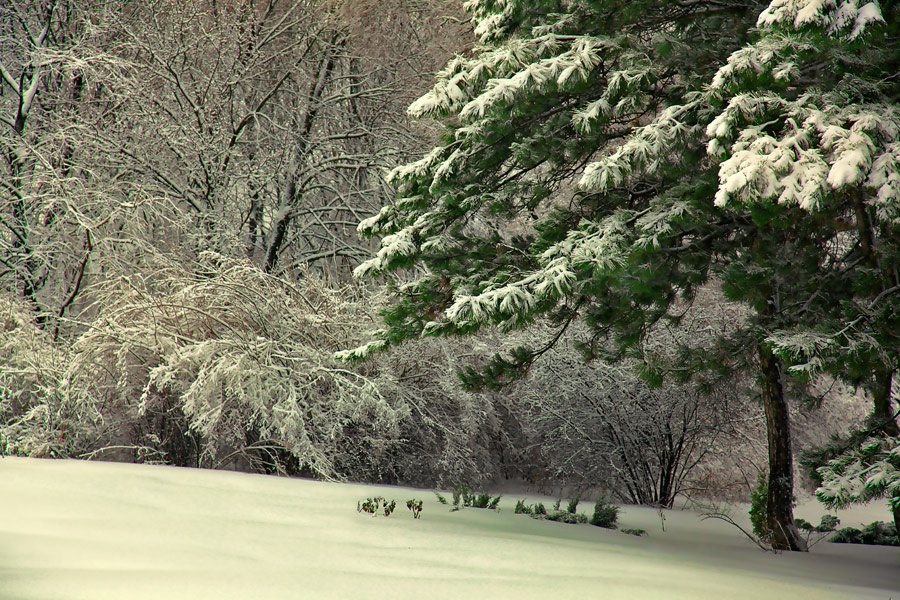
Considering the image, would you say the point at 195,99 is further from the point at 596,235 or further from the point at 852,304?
the point at 852,304

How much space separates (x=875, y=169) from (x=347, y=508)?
394 cm

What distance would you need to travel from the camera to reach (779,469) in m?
6.40

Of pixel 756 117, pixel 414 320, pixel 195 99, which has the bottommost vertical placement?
pixel 414 320

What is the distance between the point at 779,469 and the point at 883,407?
3.70ft

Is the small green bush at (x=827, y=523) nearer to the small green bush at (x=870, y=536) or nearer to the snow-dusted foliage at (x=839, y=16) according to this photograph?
the small green bush at (x=870, y=536)

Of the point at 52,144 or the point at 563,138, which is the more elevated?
the point at 52,144

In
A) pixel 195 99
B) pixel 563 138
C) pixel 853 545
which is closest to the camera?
pixel 563 138

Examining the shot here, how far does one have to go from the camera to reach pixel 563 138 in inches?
231

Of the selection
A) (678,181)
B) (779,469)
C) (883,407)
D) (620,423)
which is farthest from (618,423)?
(678,181)

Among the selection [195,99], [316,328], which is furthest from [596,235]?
[195,99]

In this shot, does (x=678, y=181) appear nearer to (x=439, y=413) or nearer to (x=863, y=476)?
(x=863, y=476)

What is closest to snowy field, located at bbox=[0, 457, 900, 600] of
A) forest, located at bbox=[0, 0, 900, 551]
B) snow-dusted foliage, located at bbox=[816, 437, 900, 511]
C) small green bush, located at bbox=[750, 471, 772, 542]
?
small green bush, located at bbox=[750, 471, 772, 542]

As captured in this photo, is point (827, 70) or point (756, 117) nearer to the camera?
point (756, 117)

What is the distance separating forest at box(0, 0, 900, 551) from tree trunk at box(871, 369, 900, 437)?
5 cm
